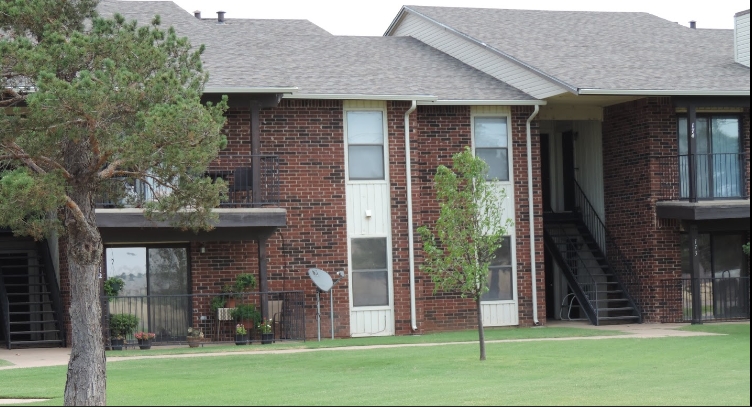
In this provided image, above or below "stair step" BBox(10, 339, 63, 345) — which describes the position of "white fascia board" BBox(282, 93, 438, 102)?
above

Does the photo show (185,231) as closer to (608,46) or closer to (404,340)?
(404,340)

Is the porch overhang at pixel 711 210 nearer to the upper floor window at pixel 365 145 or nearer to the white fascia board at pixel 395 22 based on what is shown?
the upper floor window at pixel 365 145

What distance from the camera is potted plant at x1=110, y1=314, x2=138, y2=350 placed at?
71.3 feet

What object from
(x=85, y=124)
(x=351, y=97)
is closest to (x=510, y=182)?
(x=351, y=97)

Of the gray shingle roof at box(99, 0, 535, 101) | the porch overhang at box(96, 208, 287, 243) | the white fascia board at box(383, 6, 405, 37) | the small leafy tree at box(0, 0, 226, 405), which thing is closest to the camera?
the small leafy tree at box(0, 0, 226, 405)

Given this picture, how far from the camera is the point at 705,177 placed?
26141mm

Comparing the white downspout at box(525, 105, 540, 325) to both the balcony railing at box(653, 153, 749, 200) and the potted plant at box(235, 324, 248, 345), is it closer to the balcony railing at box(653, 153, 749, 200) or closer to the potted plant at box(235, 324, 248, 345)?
the balcony railing at box(653, 153, 749, 200)

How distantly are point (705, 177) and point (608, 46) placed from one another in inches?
172

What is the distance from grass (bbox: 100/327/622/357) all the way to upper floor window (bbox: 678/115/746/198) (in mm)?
4549

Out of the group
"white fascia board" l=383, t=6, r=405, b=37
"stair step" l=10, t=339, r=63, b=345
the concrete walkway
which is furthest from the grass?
"white fascia board" l=383, t=6, r=405, b=37

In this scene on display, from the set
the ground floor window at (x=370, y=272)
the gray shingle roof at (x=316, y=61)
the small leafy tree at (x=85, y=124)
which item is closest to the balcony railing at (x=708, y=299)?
the gray shingle roof at (x=316, y=61)

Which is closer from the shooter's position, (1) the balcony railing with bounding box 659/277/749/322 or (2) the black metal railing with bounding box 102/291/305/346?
(2) the black metal railing with bounding box 102/291/305/346

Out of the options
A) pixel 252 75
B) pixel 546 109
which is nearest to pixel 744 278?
pixel 546 109

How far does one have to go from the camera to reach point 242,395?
1380 centimetres
